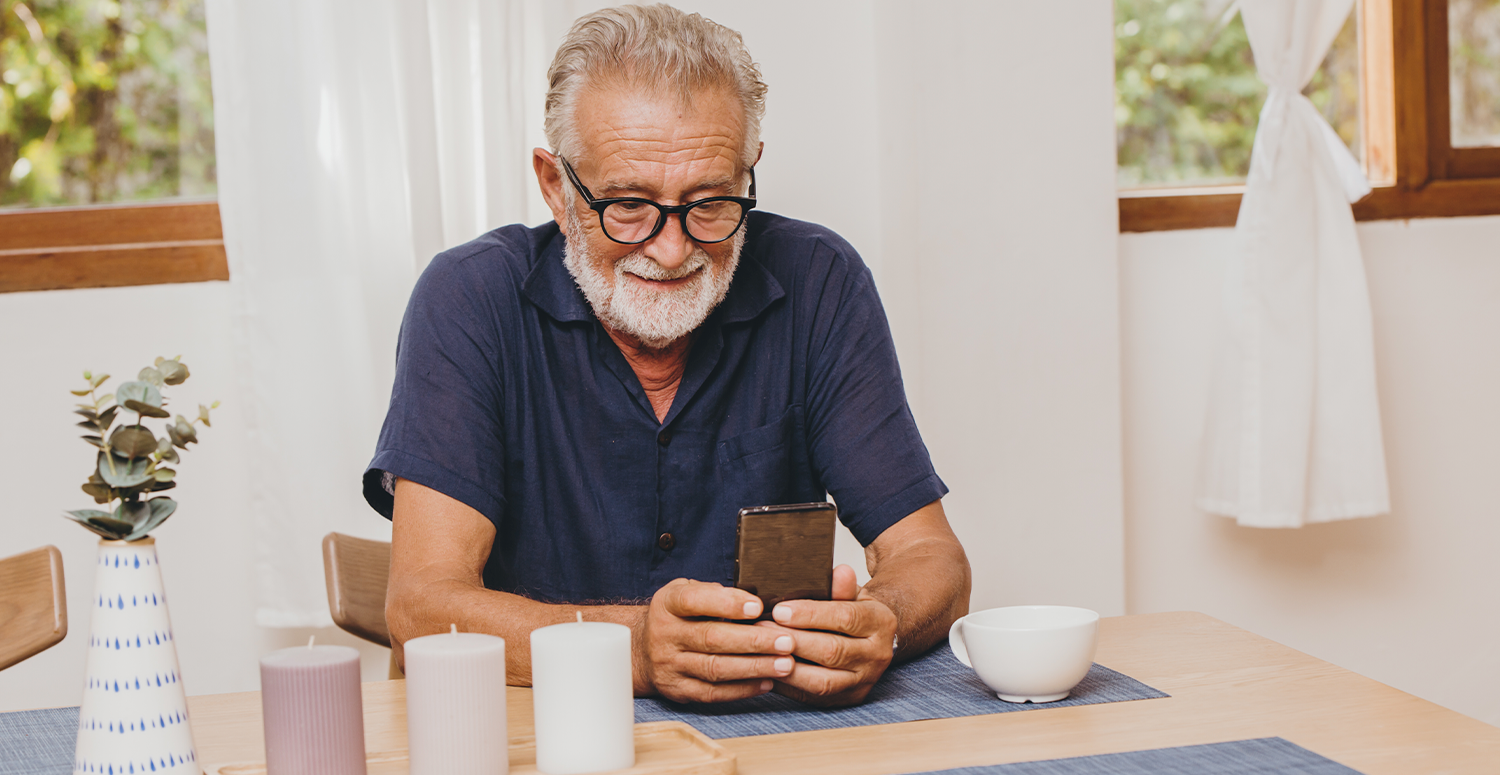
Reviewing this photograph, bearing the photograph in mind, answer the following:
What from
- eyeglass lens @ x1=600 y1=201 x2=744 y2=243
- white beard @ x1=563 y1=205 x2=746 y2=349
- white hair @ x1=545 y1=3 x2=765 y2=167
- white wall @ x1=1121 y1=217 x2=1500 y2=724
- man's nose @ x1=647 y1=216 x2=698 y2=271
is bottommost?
white wall @ x1=1121 y1=217 x2=1500 y2=724

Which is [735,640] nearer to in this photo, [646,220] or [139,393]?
A: [139,393]

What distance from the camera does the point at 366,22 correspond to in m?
2.09

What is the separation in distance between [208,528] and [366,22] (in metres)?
0.98

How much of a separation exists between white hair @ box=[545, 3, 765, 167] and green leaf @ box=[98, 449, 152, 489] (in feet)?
2.56

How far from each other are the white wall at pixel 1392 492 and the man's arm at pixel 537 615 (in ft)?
5.57

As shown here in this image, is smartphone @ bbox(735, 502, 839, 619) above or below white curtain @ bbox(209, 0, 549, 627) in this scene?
below

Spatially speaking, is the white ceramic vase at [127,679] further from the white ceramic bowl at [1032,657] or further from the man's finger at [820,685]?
the white ceramic bowl at [1032,657]

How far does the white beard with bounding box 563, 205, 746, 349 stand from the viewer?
147cm

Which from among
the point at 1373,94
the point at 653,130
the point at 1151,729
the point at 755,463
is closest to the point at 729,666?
the point at 1151,729

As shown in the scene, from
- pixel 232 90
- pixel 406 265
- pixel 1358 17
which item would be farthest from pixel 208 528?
pixel 1358 17

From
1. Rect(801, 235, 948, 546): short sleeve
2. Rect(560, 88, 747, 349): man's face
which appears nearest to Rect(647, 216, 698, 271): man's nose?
Rect(560, 88, 747, 349): man's face

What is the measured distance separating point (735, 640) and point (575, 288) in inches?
26.5

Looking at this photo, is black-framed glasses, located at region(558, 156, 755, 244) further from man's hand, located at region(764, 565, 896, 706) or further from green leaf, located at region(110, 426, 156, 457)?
green leaf, located at region(110, 426, 156, 457)

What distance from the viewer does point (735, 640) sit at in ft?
3.39
